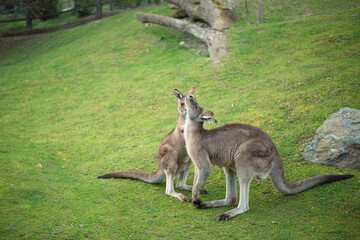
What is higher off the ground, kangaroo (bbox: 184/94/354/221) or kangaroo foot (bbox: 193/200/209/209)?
kangaroo (bbox: 184/94/354/221)

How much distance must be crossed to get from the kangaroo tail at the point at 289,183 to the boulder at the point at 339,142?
47 cm

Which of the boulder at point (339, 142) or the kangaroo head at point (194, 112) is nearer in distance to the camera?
the kangaroo head at point (194, 112)

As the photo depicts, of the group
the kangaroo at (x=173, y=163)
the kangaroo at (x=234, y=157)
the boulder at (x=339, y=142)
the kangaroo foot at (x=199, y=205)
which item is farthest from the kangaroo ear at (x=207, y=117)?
the boulder at (x=339, y=142)

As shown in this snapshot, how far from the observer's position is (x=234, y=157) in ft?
17.1

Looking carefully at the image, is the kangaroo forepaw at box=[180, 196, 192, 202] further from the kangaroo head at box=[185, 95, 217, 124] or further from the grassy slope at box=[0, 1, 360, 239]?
the kangaroo head at box=[185, 95, 217, 124]

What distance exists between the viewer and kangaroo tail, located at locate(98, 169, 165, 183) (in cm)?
621

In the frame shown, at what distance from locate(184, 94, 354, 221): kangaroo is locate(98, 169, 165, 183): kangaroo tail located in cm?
101

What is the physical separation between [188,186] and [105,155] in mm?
2762

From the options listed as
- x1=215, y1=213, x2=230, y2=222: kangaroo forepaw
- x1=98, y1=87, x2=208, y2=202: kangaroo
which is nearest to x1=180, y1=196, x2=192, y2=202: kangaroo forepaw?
x1=98, y1=87, x2=208, y2=202: kangaroo

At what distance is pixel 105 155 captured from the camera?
26.9 ft

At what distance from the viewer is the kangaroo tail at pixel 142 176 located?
6.21 meters

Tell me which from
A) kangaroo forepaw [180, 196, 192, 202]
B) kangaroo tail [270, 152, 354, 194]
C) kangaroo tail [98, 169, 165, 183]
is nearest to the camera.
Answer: kangaroo tail [270, 152, 354, 194]

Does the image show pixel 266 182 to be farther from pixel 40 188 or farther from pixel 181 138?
pixel 40 188

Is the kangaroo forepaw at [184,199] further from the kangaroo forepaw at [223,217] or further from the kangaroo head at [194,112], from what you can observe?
the kangaroo head at [194,112]
